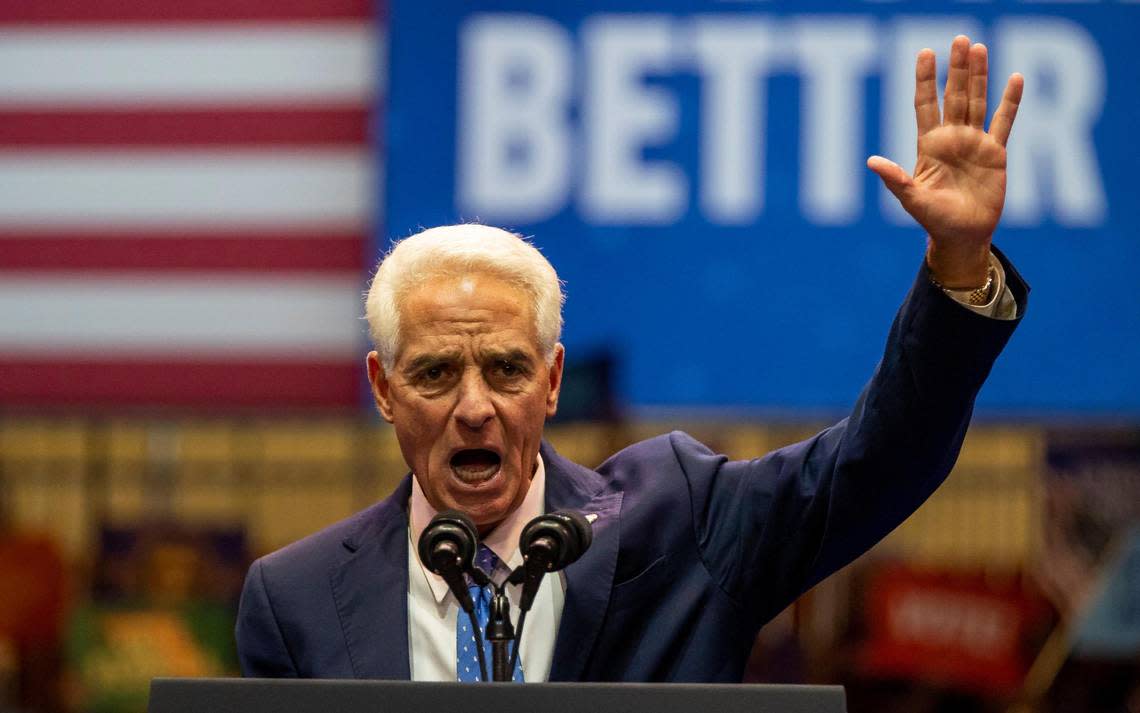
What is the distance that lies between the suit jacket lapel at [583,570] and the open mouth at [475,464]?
0.36ft

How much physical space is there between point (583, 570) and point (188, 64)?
3.35m

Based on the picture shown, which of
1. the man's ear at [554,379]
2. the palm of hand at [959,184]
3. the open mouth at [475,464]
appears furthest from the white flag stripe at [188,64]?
the palm of hand at [959,184]

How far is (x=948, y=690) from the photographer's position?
262 inches

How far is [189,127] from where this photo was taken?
194 inches

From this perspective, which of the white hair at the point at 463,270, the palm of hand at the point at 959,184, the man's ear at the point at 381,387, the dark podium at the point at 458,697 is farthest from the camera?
the man's ear at the point at 381,387

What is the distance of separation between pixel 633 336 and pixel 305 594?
259 cm

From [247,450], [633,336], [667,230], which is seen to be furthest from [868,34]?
[247,450]

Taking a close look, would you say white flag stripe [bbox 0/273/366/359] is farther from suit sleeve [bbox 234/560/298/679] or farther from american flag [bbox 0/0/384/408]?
suit sleeve [bbox 234/560/298/679]

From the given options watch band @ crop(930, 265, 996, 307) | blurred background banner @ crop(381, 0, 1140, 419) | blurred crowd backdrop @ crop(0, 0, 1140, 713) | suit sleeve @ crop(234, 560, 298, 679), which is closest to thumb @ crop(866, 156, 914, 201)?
watch band @ crop(930, 265, 996, 307)

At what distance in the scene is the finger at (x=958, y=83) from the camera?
6.07 ft

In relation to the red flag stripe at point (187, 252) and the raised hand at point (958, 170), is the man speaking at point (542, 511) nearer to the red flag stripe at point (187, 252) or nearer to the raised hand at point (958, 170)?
the raised hand at point (958, 170)

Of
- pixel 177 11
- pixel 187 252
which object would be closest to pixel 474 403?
pixel 187 252

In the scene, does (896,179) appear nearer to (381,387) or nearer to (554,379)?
(554,379)

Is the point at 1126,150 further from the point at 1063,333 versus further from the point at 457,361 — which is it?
the point at 457,361
